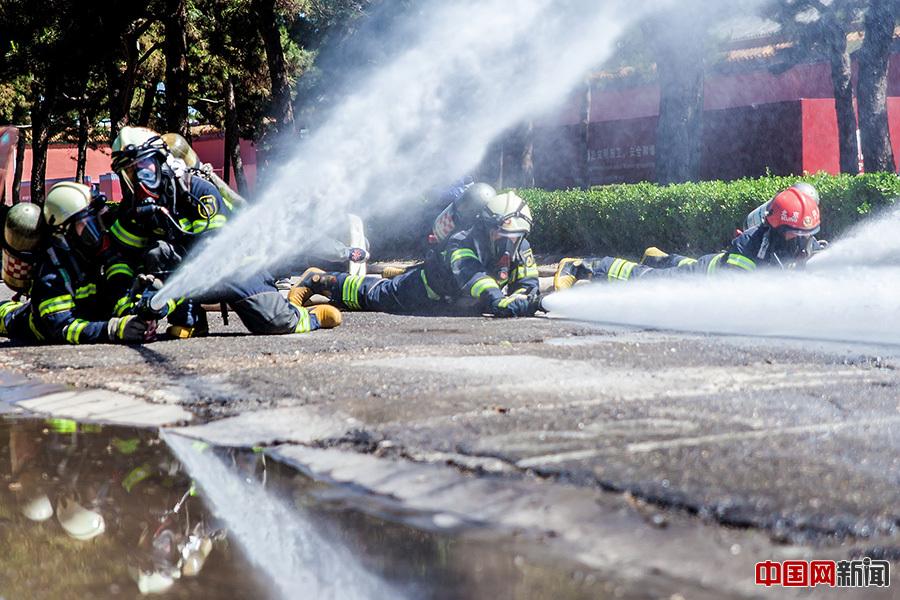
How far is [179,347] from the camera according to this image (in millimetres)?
5875

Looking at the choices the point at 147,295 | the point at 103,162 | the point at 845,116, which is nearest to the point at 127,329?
the point at 147,295

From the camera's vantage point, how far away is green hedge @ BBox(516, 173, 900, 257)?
33.2 feet

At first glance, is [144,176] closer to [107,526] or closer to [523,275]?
[523,275]

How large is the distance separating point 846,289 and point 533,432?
376cm

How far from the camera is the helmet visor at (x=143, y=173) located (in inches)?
228

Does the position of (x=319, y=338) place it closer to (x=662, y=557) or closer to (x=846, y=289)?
(x=846, y=289)

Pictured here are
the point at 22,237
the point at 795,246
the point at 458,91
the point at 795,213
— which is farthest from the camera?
the point at 458,91

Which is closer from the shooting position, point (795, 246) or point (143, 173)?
point (143, 173)

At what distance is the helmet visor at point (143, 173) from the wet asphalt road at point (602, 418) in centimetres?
104

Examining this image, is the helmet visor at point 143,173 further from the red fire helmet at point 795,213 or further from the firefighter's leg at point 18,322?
the red fire helmet at point 795,213

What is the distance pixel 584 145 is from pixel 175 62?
9.18 meters

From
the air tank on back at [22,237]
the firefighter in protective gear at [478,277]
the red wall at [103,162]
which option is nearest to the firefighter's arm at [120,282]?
the air tank on back at [22,237]

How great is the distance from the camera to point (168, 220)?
5.86 meters

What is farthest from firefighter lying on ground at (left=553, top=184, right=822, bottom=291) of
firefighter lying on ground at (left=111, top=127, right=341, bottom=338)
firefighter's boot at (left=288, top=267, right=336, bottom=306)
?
firefighter lying on ground at (left=111, top=127, right=341, bottom=338)
